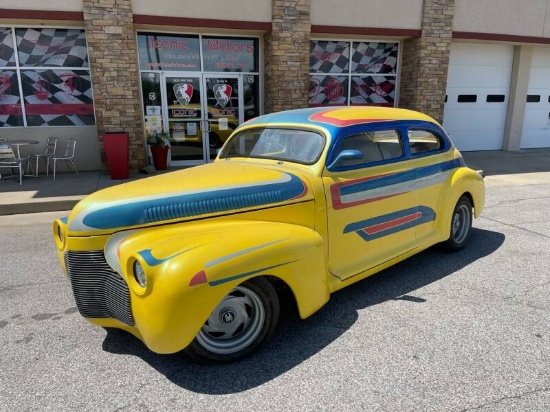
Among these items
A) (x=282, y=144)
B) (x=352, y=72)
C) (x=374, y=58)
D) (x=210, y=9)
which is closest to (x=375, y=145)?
(x=282, y=144)

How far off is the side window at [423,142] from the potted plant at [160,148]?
287 inches

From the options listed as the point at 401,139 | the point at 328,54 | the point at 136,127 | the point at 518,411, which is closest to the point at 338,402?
the point at 518,411

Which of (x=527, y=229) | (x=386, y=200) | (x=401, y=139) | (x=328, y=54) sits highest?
(x=328, y=54)

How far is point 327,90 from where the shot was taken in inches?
486

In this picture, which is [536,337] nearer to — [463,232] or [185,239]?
[463,232]

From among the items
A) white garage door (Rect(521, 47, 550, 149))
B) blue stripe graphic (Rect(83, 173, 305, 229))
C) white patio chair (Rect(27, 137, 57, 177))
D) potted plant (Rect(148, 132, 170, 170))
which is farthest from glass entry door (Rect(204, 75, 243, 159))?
white garage door (Rect(521, 47, 550, 149))

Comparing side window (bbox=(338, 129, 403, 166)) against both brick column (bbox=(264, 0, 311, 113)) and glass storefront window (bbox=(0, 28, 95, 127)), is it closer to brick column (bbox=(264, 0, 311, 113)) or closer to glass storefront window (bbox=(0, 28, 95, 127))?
brick column (bbox=(264, 0, 311, 113))

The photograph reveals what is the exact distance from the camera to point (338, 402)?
8.30 feet

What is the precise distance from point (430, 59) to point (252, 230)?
10.8 m

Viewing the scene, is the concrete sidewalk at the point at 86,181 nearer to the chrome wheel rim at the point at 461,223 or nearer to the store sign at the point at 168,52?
the store sign at the point at 168,52

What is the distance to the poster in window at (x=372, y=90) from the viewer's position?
12.6 m

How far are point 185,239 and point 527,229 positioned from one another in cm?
536

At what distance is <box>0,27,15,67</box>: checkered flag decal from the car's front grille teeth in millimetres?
9406

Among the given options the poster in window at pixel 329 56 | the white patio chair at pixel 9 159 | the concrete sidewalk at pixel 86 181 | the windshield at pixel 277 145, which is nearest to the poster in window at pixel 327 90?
the poster in window at pixel 329 56
